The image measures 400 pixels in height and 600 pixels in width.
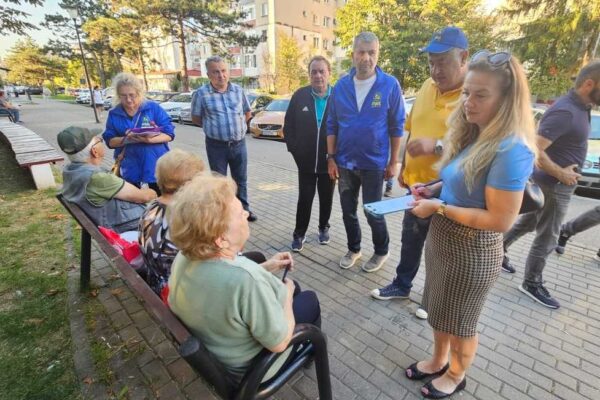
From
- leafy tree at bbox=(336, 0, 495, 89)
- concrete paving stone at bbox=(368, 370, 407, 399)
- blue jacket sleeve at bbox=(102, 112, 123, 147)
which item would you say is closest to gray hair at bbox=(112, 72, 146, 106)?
blue jacket sleeve at bbox=(102, 112, 123, 147)

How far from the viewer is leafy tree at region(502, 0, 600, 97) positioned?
18.0 meters

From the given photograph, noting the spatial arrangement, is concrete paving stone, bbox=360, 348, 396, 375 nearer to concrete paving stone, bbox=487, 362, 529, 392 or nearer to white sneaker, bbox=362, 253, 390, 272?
concrete paving stone, bbox=487, 362, 529, 392

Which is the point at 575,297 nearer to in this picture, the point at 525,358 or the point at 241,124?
the point at 525,358

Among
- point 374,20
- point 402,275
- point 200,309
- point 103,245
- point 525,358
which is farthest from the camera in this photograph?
point 374,20

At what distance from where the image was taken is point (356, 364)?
2.28 metres

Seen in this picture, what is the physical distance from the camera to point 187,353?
1.19 metres

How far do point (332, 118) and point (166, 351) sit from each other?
8.00 ft

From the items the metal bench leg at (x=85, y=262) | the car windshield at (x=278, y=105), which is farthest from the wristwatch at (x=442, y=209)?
the car windshield at (x=278, y=105)

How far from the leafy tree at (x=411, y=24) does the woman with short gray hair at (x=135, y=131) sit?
19.6m

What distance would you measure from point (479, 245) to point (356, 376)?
47.8 inches

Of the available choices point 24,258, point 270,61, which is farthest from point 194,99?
point 270,61

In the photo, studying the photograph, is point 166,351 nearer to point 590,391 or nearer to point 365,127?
point 365,127

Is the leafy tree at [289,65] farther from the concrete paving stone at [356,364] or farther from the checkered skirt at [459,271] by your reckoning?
the checkered skirt at [459,271]

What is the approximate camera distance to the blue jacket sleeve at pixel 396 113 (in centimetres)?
294
